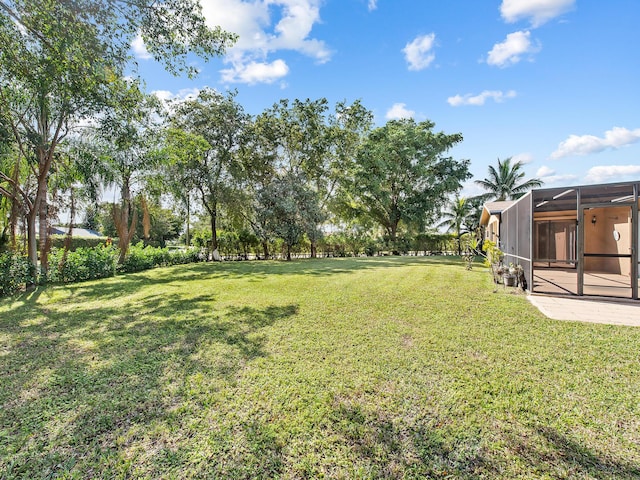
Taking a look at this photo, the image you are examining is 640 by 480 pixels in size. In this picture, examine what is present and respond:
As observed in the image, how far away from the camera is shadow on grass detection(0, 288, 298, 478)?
220 centimetres

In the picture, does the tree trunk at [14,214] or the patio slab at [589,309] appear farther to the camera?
the tree trunk at [14,214]

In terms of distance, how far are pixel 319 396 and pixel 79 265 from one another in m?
11.3

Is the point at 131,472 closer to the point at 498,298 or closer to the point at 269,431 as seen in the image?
the point at 269,431

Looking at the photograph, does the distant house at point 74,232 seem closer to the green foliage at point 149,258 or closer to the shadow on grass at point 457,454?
the green foliage at point 149,258

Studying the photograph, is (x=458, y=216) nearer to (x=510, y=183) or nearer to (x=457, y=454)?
(x=510, y=183)

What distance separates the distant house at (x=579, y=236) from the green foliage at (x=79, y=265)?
13986 mm

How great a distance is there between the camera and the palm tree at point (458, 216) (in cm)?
2609

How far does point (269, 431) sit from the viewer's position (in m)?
2.42

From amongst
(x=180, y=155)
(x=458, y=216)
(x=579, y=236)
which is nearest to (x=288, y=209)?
(x=180, y=155)

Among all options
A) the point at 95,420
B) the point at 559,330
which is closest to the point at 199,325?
the point at 95,420

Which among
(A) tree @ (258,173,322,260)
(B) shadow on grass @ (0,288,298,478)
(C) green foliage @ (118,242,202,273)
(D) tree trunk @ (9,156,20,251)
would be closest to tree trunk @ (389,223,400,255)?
(A) tree @ (258,173,322,260)

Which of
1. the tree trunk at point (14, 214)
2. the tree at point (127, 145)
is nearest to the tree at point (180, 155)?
the tree at point (127, 145)

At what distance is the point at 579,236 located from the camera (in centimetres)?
673

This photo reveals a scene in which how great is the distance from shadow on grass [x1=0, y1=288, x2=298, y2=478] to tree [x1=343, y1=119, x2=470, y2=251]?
59.5 ft
